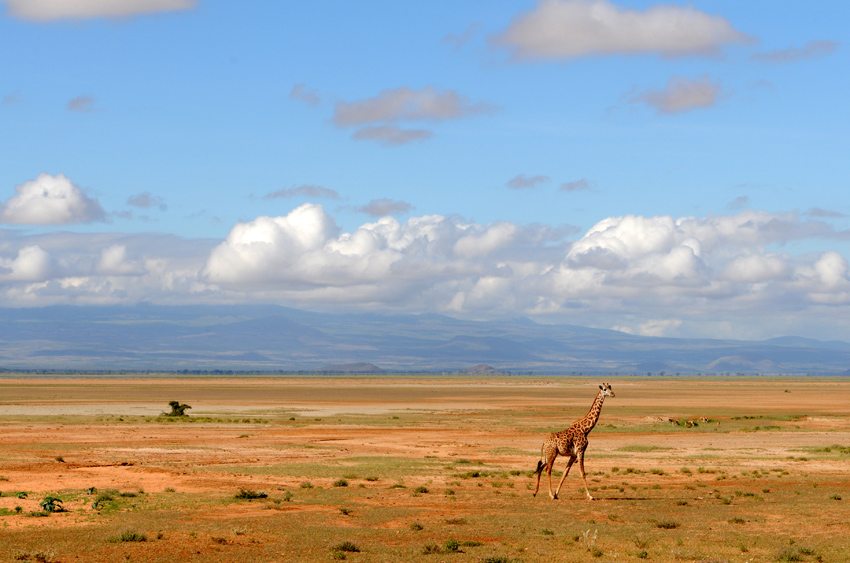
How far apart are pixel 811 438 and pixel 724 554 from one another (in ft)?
119

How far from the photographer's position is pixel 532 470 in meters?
33.4

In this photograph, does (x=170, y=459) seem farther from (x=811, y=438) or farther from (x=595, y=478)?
(x=811, y=438)

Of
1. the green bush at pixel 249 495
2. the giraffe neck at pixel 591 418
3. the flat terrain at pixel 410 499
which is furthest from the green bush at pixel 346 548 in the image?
the giraffe neck at pixel 591 418

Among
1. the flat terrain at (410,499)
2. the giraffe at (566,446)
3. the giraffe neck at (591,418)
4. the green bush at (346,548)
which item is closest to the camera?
the green bush at (346,548)

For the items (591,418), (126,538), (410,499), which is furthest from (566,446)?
(126,538)

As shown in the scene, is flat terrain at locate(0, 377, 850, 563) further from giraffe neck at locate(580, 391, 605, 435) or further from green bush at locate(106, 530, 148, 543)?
giraffe neck at locate(580, 391, 605, 435)

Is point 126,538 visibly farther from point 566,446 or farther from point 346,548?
point 566,446

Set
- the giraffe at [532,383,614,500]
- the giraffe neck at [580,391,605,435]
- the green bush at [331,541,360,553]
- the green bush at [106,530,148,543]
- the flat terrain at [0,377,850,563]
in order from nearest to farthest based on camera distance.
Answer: the green bush at [331,541,360,553] → the flat terrain at [0,377,850,563] → the green bush at [106,530,148,543] → the giraffe at [532,383,614,500] → the giraffe neck at [580,391,605,435]

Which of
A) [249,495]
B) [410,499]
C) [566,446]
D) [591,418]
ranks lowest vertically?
[410,499]

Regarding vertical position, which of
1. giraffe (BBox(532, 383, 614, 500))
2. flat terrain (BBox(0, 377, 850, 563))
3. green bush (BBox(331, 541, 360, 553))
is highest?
giraffe (BBox(532, 383, 614, 500))

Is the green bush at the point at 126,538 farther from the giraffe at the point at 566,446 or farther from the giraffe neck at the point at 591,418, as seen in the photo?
the giraffe neck at the point at 591,418

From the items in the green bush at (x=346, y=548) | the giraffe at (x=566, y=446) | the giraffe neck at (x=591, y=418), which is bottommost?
the green bush at (x=346, y=548)

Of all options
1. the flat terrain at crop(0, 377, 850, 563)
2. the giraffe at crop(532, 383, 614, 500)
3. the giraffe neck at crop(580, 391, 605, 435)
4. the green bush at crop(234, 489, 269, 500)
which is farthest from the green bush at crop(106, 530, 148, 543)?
the giraffe neck at crop(580, 391, 605, 435)

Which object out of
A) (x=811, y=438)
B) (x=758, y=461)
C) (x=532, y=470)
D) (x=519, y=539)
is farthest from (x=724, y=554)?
(x=811, y=438)
